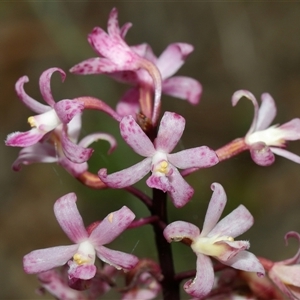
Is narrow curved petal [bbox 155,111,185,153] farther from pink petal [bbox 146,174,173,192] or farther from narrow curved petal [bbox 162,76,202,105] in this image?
narrow curved petal [bbox 162,76,202,105]

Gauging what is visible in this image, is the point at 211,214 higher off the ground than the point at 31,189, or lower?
higher

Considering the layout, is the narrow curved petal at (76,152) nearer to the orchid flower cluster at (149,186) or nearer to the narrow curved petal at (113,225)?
the orchid flower cluster at (149,186)

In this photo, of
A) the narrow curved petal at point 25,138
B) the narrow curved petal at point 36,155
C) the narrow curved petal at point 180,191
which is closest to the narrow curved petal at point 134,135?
the narrow curved petal at point 180,191

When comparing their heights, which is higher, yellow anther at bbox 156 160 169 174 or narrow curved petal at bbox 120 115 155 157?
narrow curved petal at bbox 120 115 155 157

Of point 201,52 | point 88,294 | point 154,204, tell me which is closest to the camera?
point 154,204

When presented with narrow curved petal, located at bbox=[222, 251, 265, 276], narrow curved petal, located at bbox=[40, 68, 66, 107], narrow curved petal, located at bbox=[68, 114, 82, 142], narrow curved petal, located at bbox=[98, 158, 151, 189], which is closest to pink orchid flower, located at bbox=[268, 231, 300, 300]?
narrow curved petal, located at bbox=[222, 251, 265, 276]

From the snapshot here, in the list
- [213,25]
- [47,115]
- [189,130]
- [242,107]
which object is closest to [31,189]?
[189,130]

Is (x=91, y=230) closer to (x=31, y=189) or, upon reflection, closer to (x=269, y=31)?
(x=31, y=189)

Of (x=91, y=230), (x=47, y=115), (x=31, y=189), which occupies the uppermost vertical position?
(x=47, y=115)

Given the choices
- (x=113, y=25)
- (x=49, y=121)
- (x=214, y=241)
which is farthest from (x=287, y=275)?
(x=113, y=25)
